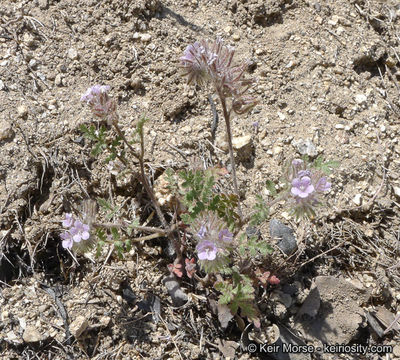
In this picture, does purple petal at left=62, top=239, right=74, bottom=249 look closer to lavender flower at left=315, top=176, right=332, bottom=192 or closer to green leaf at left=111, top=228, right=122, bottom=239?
green leaf at left=111, top=228, right=122, bottom=239

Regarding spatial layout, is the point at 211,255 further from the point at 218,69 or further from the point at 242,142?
the point at 242,142

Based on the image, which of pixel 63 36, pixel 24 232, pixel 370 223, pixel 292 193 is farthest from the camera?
pixel 63 36

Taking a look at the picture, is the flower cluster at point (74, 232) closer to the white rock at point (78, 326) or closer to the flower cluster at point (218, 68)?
the white rock at point (78, 326)

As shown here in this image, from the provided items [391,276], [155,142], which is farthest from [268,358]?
[155,142]

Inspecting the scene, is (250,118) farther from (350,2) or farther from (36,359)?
(36,359)

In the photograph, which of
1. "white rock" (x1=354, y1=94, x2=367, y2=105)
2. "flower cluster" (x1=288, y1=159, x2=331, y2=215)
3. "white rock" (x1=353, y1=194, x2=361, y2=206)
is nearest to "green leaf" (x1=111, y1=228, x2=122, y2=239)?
"flower cluster" (x1=288, y1=159, x2=331, y2=215)

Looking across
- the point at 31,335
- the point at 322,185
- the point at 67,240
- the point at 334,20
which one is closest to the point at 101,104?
the point at 67,240
